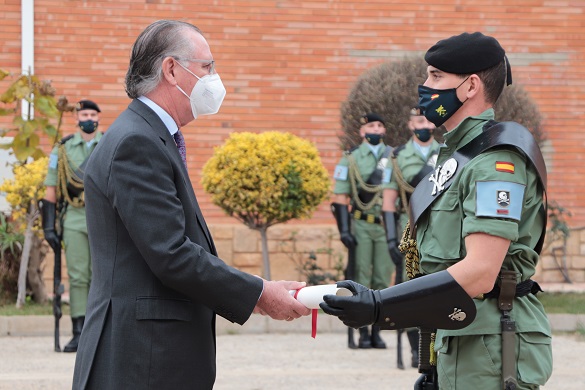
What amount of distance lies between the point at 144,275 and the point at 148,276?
13 mm

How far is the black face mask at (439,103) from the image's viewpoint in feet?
11.8

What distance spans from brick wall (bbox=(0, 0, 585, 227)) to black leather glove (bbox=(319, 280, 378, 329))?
10.1 metres

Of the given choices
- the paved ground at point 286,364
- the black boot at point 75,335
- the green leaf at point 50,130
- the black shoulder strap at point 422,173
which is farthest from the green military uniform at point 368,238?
the green leaf at point 50,130

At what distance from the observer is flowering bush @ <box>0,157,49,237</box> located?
11.1m

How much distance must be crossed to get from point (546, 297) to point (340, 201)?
3424 mm

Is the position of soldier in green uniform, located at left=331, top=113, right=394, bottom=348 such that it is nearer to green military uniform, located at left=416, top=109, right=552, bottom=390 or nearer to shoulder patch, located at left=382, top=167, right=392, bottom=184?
shoulder patch, located at left=382, top=167, right=392, bottom=184

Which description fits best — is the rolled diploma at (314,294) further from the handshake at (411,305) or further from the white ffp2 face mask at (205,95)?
the white ffp2 face mask at (205,95)

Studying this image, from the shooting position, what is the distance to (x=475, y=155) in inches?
135

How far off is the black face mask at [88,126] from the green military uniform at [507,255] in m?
6.62

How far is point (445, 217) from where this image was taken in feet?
11.3

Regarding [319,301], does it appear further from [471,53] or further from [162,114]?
[471,53]

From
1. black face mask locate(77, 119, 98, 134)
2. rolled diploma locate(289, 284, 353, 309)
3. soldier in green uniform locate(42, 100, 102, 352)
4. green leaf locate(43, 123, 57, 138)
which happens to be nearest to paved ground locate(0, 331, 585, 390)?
soldier in green uniform locate(42, 100, 102, 352)

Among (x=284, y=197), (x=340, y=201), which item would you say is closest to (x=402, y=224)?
(x=340, y=201)

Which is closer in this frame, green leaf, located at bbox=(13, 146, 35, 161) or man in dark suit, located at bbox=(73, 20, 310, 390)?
man in dark suit, located at bbox=(73, 20, 310, 390)
